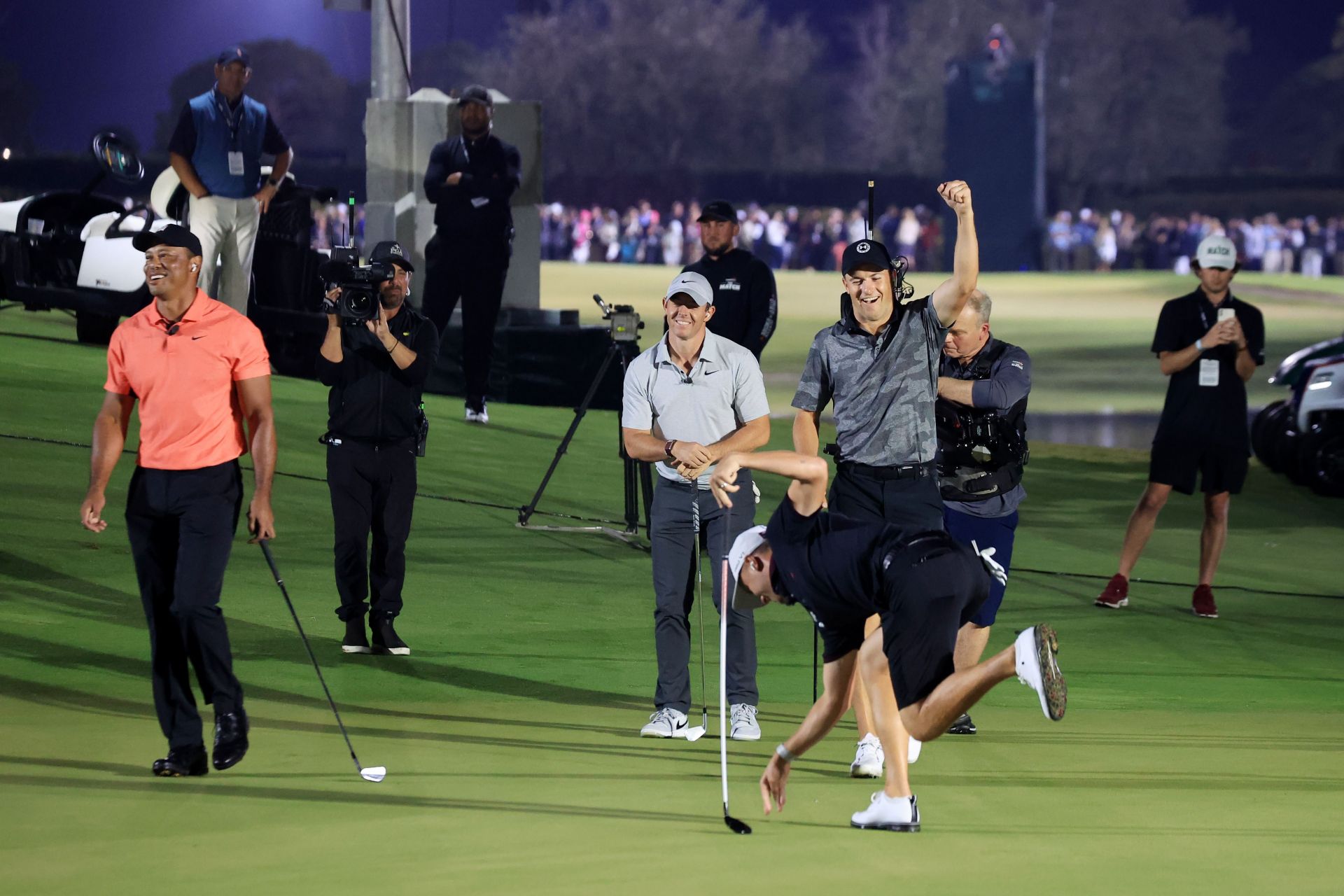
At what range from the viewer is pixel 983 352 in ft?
25.7

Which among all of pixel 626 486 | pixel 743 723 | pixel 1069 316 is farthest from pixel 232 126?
pixel 1069 316

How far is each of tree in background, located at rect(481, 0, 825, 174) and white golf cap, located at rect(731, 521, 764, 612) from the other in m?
77.5

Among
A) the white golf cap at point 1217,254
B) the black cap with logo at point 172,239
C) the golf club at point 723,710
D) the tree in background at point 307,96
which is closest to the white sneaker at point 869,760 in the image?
the golf club at point 723,710

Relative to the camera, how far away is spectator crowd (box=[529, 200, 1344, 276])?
177 feet

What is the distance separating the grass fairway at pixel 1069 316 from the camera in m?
27.2

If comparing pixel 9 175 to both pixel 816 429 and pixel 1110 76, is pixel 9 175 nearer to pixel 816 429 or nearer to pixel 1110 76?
pixel 816 429

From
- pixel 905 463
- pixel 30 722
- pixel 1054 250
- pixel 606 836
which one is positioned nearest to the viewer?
pixel 606 836

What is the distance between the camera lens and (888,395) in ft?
23.0

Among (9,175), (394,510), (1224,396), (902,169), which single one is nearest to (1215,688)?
(1224,396)

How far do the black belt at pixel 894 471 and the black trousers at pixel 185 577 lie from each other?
218cm

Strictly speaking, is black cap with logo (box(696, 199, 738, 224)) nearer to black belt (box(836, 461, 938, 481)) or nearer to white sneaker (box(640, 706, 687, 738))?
white sneaker (box(640, 706, 687, 738))

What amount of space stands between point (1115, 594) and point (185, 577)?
19.7 ft

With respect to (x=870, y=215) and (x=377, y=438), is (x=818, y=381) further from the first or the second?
(x=377, y=438)

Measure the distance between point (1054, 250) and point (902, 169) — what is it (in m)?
31.5
